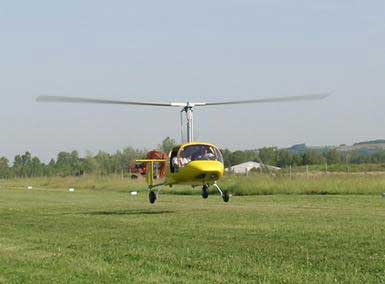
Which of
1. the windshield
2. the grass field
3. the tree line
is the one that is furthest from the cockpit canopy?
the tree line

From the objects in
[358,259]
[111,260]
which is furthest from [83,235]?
[358,259]

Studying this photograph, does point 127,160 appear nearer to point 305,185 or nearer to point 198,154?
point 305,185

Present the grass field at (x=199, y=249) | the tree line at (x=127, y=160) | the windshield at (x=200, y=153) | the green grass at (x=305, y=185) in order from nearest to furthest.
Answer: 1. the grass field at (x=199, y=249)
2. the windshield at (x=200, y=153)
3. the green grass at (x=305, y=185)
4. the tree line at (x=127, y=160)

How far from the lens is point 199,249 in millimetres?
12688

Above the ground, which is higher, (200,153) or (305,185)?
(200,153)

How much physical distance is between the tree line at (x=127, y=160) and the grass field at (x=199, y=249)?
67.8 meters

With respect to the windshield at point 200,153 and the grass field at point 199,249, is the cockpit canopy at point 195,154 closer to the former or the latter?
the windshield at point 200,153

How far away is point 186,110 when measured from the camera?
79.2 ft

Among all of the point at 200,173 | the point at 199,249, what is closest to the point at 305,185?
the point at 200,173

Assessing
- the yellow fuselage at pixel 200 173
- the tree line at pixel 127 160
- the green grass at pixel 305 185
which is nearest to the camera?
the yellow fuselage at pixel 200 173

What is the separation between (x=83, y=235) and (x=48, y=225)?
128 inches

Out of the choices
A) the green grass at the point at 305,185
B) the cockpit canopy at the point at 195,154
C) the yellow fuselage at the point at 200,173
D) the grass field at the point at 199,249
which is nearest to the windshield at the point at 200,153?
the cockpit canopy at the point at 195,154

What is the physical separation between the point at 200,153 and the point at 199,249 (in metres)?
9.94

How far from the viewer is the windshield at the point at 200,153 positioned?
2245cm
